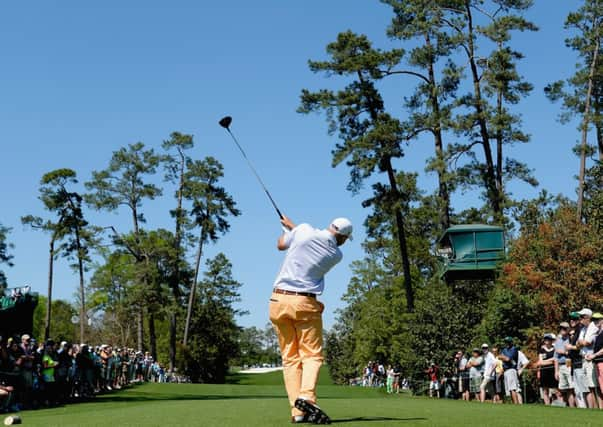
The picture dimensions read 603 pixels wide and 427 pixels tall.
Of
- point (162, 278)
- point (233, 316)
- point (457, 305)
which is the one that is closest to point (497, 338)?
point (457, 305)

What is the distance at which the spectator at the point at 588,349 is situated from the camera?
13711 mm

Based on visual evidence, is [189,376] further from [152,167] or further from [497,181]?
[497,181]

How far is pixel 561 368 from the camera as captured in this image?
1509 centimetres

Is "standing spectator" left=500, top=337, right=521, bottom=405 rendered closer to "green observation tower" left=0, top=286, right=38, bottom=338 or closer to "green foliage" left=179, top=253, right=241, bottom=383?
"green observation tower" left=0, top=286, right=38, bottom=338

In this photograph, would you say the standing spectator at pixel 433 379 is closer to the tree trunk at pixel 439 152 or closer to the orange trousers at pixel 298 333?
the tree trunk at pixel 439 152

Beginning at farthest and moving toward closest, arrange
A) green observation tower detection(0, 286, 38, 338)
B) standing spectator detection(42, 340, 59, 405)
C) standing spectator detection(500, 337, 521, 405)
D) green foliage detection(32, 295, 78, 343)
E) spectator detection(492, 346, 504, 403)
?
1. green foliage detection(32, 295, 78, 343)
2. green observation tower detection(0, 286, 38, 338)
3. standing spectator detection(42, 340, 59, 405)
4. spectator detection(492, 346, 504, 403)
5. standing spectator detection(500, 337, 521, 405)

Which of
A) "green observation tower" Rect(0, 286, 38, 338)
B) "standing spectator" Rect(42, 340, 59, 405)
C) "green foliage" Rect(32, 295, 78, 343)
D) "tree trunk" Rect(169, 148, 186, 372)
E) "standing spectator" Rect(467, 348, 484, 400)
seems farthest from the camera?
"green foliage" Rect(32, 295, 78, 343)

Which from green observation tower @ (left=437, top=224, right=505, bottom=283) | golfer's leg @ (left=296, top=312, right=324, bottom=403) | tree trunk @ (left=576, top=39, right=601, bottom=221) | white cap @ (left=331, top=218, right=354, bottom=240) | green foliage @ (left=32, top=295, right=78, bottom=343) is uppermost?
tree trunk @ (left=576, top=39, right=601, bottom=221)

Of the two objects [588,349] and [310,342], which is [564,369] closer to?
[588,349]

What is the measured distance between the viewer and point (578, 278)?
3167 cm

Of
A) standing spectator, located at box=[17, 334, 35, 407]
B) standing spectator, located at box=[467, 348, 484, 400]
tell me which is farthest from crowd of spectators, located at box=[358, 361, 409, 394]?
standing spectator, located at box=[17, 334, 35, 407]

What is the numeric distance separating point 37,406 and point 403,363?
21201 mm

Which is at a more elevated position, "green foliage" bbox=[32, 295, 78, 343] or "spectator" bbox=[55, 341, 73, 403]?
"green foliage" bbox=[32, 295, 78, 343]

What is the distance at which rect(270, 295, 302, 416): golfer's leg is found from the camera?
784cm
